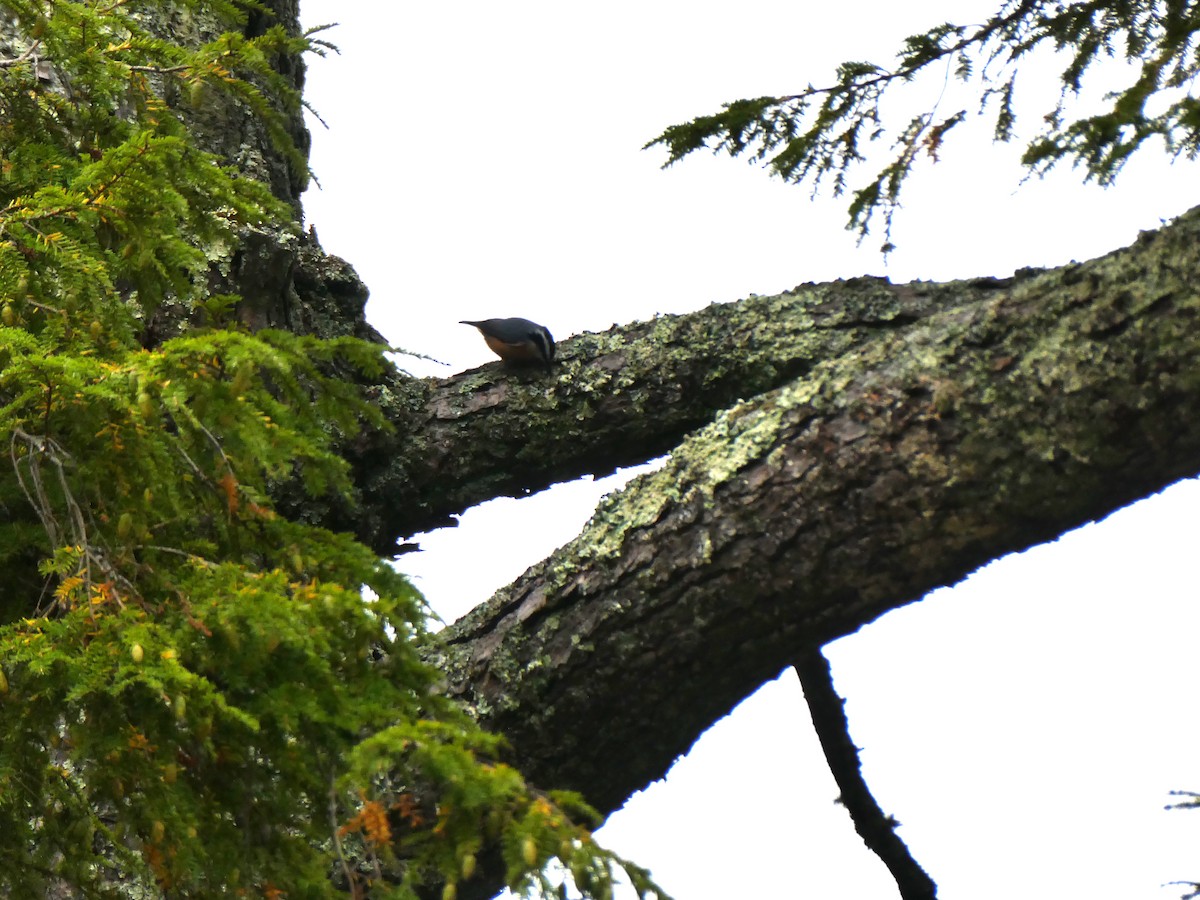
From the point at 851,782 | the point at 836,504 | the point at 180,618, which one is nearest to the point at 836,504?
the point at 836,504

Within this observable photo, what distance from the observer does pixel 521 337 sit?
339 centimetres

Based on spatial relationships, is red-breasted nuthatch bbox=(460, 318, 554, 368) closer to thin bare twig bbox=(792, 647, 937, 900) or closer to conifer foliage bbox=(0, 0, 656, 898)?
thin bare twig bbox=(792, 647, 937, 900)

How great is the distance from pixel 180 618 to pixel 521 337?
5.36ft

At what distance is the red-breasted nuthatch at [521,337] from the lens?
339 cm

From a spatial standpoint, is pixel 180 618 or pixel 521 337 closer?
pixel 180 618

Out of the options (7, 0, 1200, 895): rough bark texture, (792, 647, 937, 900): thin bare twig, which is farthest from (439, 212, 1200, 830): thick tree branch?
(792, 647, 937, 900): thin bare twig

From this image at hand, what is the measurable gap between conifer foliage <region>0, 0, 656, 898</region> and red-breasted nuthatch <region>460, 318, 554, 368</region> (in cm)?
109

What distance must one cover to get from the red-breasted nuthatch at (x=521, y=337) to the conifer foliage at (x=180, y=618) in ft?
3.59

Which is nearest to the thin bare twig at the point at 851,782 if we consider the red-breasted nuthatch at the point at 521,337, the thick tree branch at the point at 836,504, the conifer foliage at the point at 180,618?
the thick tree branch at the point at 836,504

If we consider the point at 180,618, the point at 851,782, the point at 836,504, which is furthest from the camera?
the point at 851,782

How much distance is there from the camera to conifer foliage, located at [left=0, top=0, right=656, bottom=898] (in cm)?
177

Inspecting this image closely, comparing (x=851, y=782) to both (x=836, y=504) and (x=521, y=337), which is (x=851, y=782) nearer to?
(x=836, y=504)

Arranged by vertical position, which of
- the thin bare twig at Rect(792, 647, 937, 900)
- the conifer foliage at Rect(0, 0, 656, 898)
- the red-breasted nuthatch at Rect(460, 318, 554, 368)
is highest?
the red-breasted nuthatch at Rect(460, 318, 554, 368)

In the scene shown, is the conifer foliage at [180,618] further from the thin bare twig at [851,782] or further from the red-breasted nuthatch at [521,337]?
the thin bare twig at [851,782]
